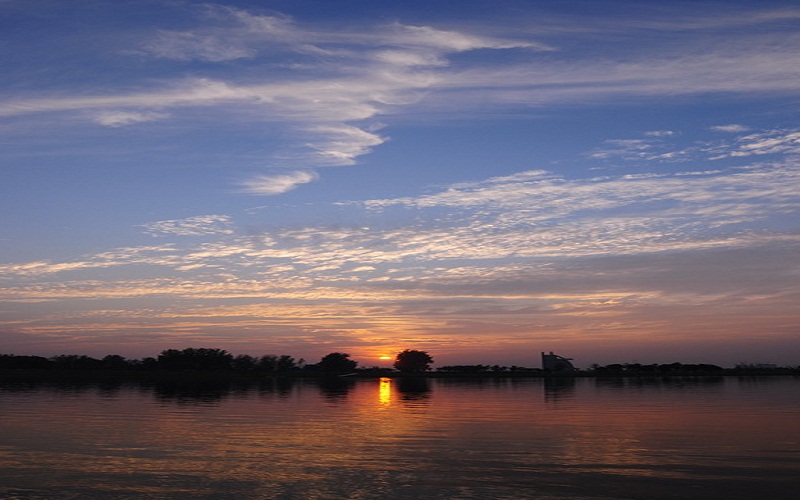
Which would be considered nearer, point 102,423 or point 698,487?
point 698,487

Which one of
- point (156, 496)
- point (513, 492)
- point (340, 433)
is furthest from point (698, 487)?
point (340, 433)

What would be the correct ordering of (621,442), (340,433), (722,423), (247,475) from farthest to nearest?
(722,423) → (340,433) → (621,442) → (247,475)

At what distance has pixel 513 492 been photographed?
2347 cm

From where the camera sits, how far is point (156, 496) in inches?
893

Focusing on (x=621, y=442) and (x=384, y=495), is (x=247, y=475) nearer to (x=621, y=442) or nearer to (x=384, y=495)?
(x=384, y=495)

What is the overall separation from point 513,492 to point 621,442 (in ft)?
54.6

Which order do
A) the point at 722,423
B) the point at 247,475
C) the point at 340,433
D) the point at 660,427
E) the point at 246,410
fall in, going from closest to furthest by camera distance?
the point at 247,475 < the point at 340,433 < the point at 660,427 < the point at 722,423 < the point at 246,410

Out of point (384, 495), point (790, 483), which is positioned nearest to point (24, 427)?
point (384, 495)

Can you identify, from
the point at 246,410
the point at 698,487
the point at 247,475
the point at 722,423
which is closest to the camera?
the point at 698,487

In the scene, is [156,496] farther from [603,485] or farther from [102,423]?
[102,423]

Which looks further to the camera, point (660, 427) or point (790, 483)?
point (660, 427)

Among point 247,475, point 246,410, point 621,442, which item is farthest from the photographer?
point 246,410

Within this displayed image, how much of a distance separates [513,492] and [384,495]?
177 inches

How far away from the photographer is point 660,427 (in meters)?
46.6
